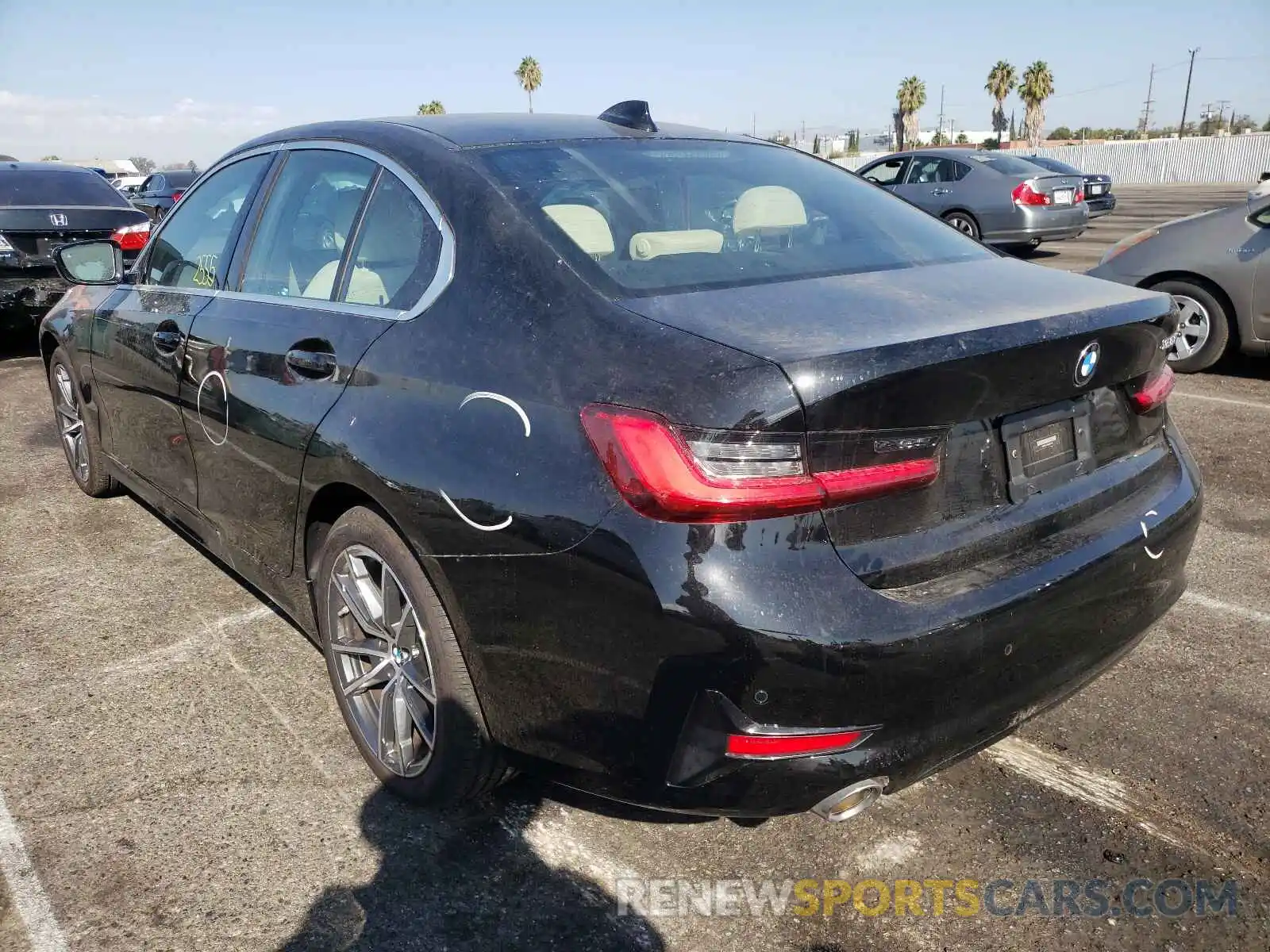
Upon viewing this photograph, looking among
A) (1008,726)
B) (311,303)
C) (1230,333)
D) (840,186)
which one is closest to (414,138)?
(311,303)

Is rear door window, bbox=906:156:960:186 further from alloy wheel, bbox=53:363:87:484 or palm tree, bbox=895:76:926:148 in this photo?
palm tree, bbox=895:76:926:148

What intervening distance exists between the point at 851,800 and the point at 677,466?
2.56 feet

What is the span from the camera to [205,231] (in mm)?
3748

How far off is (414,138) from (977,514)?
5.95ft

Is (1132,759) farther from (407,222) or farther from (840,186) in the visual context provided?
(407,222)

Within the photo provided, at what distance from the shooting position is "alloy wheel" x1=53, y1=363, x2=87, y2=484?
506 cm

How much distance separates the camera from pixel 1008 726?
2215 mm

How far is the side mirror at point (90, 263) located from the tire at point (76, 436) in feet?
2.03

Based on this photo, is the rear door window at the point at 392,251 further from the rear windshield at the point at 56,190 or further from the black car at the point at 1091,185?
the black car at the point at 1091,185

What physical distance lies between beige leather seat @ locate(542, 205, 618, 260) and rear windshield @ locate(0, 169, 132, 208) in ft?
28.8

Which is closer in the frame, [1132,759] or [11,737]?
[1132,759]

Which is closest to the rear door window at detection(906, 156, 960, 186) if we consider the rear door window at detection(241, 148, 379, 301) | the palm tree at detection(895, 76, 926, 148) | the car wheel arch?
the car wheel arch

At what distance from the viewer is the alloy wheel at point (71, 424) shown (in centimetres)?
506

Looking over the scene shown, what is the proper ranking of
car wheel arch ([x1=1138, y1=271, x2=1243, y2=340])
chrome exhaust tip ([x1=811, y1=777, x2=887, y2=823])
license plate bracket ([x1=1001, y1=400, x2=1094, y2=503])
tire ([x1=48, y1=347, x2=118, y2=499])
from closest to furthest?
chrome exhaust tip ([x1=811, y1=777, x2=887, y2=823])
license plate bracket ([x1=1001, y1=400, x2=1094, y2=503])
tire ([x1=48, y1=347, x2=118, y2=499])
car wheel arch ([x1=1138, y1=271, x2=1243, y2=340])
